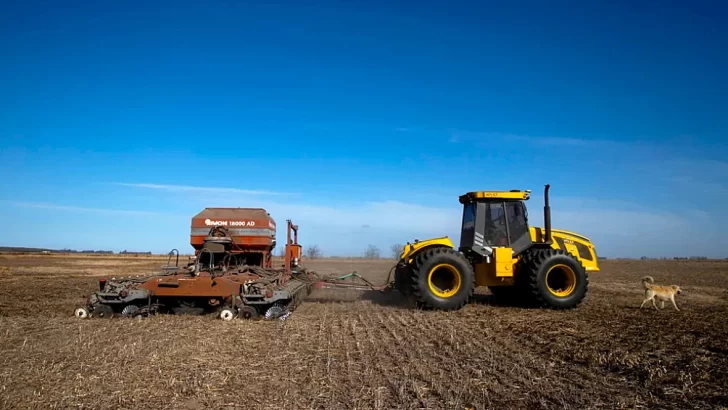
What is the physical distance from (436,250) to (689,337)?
17.1ft

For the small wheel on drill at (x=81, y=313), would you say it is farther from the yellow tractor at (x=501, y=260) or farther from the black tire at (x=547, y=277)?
the black tire at (x=547, y=277)

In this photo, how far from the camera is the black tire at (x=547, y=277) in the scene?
1142cm

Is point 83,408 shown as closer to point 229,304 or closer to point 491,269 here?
point 229,304

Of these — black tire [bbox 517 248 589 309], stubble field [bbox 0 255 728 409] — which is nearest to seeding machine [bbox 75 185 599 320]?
black tire [bbox 517 248 589 309]

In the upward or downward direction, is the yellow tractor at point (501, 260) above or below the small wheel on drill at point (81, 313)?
above

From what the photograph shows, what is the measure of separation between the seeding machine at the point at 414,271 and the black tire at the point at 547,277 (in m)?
0.02

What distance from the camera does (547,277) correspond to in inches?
470

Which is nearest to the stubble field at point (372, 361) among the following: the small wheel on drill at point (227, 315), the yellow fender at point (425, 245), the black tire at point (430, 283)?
the small wheel on drill at point (227, 315)

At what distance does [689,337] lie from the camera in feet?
26.4

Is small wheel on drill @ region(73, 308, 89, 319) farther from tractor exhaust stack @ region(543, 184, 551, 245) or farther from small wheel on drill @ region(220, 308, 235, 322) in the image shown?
tractor exhaust stack @ region(543, 184, 551, 245)

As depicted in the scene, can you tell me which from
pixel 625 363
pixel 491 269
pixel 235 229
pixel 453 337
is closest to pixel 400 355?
pixel 453 337

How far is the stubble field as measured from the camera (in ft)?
16.7

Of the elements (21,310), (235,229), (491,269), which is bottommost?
(21,310)

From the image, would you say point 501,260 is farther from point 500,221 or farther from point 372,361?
point 372,361
